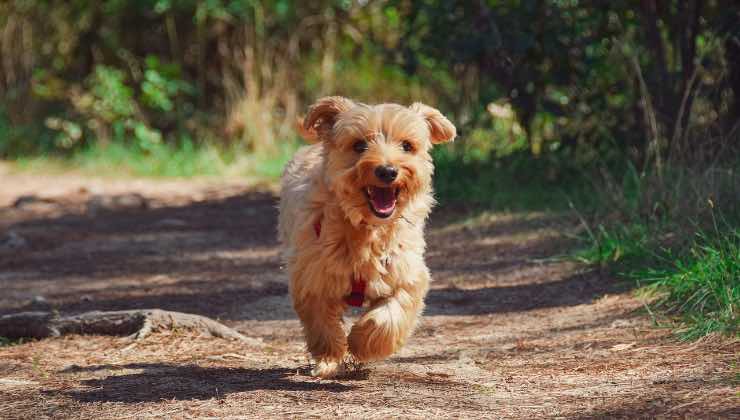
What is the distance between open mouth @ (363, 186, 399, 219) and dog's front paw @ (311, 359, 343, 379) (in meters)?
0.71

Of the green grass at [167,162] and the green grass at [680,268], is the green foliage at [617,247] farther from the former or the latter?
the green grass at [167,162]

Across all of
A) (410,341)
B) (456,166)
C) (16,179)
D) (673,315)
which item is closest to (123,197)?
(16,179)

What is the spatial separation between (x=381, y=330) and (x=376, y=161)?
73 centimetres

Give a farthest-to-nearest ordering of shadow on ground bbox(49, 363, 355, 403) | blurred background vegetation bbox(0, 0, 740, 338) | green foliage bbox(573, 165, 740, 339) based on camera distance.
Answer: blurred background vegetation bbox(0, 0, 740, 338) < green foliage bbox(573, 165, 740, 339) < shadow on ground bbox(49, 363, 355, 403)

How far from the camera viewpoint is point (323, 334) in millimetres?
4754

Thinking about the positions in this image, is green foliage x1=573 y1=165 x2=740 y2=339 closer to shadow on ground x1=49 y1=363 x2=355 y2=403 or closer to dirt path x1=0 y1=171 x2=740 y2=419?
dirt path x1=0 y1=171 x2=740 y2=419

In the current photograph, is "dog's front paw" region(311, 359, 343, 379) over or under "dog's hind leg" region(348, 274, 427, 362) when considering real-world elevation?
under

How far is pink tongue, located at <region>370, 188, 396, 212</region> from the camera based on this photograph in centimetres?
464

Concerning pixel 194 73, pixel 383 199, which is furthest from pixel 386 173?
pixel 194 73

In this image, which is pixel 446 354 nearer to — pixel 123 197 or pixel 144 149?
pixel 123 197

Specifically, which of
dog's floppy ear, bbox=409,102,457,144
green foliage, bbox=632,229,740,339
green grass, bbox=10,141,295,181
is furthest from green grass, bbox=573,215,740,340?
green grass, bbox=10,141,295,181

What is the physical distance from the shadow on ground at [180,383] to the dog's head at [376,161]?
0.80m

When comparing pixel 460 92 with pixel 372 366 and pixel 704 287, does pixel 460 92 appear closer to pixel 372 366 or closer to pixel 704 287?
pixel 704 287

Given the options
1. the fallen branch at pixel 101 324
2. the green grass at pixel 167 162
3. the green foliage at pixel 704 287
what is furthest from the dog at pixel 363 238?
the green grass at pixel 167 162
